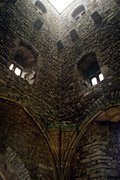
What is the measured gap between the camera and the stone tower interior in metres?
3.81

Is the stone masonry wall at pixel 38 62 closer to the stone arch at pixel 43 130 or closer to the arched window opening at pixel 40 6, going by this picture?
the stone arch at pixel 43 130

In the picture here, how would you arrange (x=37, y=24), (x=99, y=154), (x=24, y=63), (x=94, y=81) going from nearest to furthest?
(x=99, y=154), (x=94, y=81), (x=24, y=63), (x=37, y=24)

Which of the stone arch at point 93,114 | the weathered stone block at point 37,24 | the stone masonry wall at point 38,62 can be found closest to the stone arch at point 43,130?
the stone masonry wall at point 38,62

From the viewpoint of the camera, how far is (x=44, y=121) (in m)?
4.68

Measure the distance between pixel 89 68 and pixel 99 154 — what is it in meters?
3.32

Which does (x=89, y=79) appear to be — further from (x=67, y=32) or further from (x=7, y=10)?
(x=7, y=10)

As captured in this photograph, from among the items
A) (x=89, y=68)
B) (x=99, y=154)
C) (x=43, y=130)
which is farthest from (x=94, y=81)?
(x=99, y=154)

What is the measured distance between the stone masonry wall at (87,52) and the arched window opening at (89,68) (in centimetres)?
17

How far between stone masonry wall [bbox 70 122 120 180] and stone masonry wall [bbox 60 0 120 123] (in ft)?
2.19

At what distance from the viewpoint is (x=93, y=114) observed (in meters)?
4.39

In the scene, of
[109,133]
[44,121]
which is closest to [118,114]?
[109,133]

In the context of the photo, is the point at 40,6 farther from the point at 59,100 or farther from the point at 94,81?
the point at 59,100

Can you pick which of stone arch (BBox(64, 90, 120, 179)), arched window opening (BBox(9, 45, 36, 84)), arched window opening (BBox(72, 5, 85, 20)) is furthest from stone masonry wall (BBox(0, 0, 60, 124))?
arched window opening (BBox(72, 5, 85, 20))

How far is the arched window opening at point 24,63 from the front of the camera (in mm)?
5562
